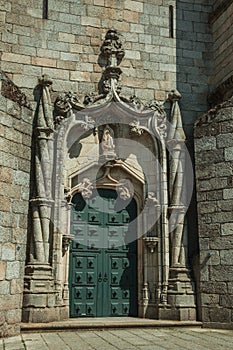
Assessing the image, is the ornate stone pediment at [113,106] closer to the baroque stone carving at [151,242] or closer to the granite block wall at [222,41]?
the granite block wall at [222,41]

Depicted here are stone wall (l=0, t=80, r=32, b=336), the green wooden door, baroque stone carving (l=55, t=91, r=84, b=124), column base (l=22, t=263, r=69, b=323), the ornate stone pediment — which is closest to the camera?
stone wall (l=0, t=80, r=32, b=336)

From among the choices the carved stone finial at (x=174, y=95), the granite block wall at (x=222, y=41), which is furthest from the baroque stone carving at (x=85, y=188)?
the granite block wall at (x=222, y=41)

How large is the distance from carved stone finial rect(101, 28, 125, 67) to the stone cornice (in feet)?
5.86

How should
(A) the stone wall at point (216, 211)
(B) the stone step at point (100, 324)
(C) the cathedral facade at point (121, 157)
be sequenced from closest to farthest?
(B) the stone step at point (100, 324) → (A) the stone wall at point (216, 211) → (C) the cathedral facade at point (121, 157)

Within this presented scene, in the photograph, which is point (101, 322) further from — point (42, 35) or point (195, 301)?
point (42, 35)

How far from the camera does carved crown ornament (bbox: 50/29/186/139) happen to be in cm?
719

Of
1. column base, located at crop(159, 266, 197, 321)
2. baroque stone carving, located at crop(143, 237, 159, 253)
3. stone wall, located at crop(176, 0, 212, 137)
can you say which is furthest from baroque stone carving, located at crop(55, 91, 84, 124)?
column base, located at crop(159, 266, 197, 321)

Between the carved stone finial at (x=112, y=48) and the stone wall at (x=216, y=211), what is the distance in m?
1.71

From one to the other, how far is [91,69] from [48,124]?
4.24 ft

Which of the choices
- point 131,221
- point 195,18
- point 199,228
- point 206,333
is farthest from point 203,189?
point 195,18

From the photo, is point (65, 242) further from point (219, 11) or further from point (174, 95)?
point (219, 11)

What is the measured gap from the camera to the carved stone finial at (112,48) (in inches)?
299

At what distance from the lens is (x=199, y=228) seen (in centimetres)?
689

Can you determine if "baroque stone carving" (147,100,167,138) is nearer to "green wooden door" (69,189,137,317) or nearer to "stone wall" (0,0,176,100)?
"stone wall" (0,0,176,100)
